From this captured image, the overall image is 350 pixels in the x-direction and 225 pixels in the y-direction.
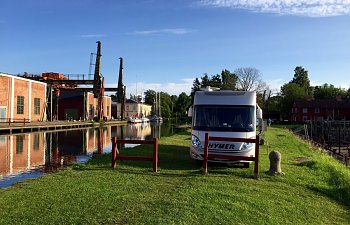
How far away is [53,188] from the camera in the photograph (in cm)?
1012

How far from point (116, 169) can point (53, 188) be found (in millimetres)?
3473

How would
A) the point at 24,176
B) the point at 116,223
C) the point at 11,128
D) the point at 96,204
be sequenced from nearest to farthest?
the point at 116,223 → the point at 96,204 → the point at 24,176 → the point at 11,128

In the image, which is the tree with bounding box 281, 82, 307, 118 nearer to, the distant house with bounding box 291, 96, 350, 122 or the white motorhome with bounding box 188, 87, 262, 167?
the distant house with bounding box 291, 96, 350, 122

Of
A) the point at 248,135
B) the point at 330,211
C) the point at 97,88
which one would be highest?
the point at 97,88

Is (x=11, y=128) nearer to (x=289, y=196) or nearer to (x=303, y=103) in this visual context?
(x=289, y=196)

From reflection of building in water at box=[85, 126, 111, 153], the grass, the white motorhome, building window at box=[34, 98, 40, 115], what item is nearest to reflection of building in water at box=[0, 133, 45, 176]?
the grass

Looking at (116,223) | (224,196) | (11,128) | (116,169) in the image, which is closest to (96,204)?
(116,223)

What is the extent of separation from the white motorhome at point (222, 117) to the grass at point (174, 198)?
1296 millimetres

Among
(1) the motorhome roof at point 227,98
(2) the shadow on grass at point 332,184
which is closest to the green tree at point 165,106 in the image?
(2) the shadow on grass at point 332,184

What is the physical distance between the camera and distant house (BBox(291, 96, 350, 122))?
315ft

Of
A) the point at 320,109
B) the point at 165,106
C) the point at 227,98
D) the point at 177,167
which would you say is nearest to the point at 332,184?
the point at 227,98

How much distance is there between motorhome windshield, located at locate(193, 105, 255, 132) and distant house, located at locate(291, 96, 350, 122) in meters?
87.9

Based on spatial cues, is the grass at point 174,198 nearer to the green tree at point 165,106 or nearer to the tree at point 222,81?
the tree at point 222,81

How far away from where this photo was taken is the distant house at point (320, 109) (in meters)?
96.0
